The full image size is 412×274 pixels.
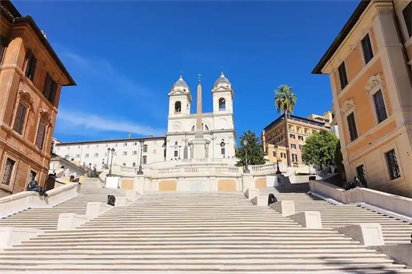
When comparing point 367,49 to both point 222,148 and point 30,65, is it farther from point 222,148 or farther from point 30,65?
point 222,148

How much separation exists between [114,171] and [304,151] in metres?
32.5

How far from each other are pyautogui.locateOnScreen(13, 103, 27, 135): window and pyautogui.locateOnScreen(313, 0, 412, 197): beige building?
2254 cm

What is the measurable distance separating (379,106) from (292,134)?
224 ft

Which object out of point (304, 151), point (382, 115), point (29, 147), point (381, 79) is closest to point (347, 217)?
point (382, 115)

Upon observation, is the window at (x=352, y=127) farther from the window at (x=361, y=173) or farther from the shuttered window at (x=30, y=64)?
the shuttered window at (x=30, y=64)

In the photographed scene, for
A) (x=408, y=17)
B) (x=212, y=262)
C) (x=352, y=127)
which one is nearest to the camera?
(x=212, y=262)

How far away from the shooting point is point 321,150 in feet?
160

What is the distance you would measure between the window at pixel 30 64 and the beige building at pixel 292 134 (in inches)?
2568

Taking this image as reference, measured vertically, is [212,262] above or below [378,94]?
below

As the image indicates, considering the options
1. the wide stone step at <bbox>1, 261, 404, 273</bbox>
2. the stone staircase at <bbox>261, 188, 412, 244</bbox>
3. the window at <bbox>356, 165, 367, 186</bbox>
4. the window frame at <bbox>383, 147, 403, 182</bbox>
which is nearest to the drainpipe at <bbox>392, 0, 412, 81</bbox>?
the window frame at <bbox>383, 147, 403, 182</bbox>

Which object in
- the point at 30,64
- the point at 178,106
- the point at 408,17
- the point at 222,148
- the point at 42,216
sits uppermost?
the point at 178,106

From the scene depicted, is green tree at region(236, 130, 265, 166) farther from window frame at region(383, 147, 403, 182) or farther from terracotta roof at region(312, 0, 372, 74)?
window frame at region(383, 147, 403, 182)

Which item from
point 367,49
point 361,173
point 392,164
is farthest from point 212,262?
point 367,49

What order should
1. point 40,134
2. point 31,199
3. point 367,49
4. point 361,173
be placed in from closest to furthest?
point 31,199 → point 367,49 → point 361,173 → point 40,134
